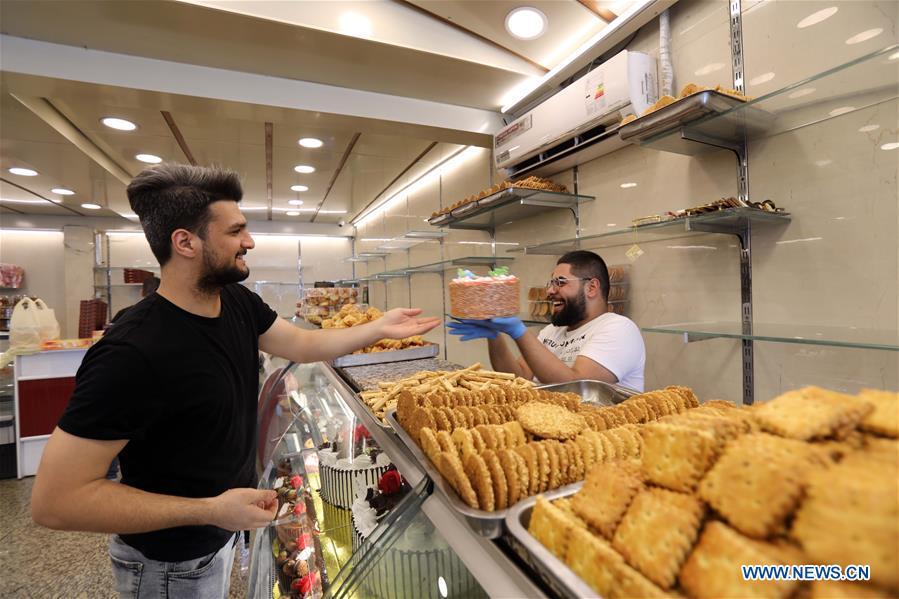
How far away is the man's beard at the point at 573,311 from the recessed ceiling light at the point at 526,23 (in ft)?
6.26

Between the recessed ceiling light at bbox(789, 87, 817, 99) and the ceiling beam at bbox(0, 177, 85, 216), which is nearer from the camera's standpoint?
the recessed ceiling light at bbox(789, 87, 817, 99)

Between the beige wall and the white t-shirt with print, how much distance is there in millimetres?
346

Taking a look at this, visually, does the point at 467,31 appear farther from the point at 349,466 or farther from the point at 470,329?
the point at 349,466

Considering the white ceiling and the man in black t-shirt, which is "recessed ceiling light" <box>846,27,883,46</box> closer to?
the white ceiling

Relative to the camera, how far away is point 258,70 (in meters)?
3.49

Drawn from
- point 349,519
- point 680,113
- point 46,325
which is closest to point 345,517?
point 349,519

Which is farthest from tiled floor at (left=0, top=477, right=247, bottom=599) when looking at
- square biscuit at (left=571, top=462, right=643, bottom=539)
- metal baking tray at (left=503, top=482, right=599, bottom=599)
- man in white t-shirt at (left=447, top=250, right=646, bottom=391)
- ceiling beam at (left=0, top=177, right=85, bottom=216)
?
ceiling beam at (left=0, top=177, right=85, bottom=216)

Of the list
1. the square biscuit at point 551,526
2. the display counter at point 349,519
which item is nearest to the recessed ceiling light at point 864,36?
the square biscuit at point 551,526

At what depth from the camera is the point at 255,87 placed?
355 centimetres

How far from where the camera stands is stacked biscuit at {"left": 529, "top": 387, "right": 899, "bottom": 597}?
0.48m

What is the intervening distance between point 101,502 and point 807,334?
2.73 m

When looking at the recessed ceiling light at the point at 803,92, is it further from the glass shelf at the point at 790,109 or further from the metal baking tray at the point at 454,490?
the metal baking tray at the point at 454,490

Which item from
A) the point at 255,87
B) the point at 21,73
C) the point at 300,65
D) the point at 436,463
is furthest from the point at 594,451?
the point at 21,73

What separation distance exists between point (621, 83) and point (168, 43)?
3174 mm
